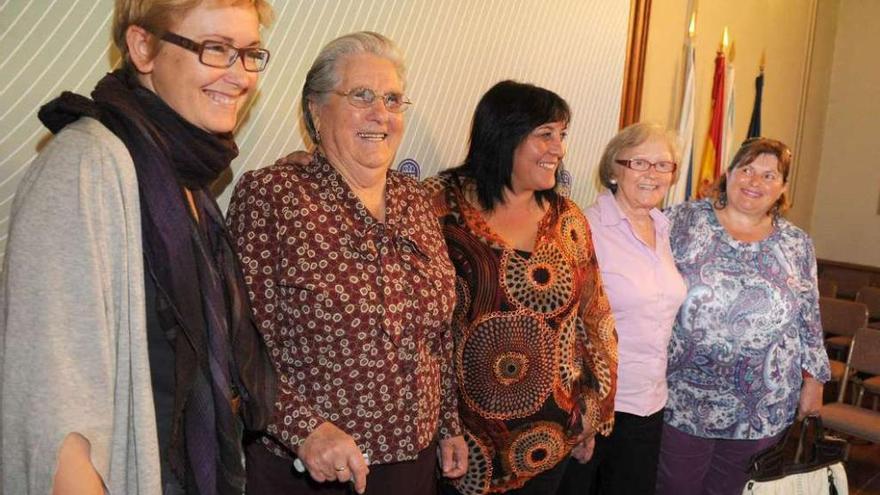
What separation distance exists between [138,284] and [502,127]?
1.27m

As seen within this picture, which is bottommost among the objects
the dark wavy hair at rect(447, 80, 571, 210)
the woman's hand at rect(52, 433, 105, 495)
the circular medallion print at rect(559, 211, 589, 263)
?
the woman's hand at rect(52, 433, 105, 495)

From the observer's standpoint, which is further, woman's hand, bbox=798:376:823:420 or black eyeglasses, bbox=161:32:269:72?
woman's hand, bbox=798:376:823:420

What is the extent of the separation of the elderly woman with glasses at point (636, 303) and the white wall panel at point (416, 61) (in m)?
0.57

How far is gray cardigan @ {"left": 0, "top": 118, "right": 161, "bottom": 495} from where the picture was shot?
97 centimetres

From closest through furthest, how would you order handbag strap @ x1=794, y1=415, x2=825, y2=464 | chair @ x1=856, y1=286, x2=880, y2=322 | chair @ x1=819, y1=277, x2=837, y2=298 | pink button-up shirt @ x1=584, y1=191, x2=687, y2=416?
pink button-up shirt @ x1=584, y1=191, x2=687, y2=416
handbag strap @ x1=794, y1=415, x2=825, y2=464
chair @ x1=856, y1=286, x2=880, y2=322
chair @ x1=819, y1=277, x2=837, y2=298

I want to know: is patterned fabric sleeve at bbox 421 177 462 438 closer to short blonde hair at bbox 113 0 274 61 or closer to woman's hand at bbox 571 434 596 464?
woman's hand at bbox 571 434 596 464

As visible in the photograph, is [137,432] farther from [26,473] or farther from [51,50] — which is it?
[51,50]

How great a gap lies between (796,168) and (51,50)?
6.76 metres

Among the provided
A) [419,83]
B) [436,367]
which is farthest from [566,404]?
[419,83]

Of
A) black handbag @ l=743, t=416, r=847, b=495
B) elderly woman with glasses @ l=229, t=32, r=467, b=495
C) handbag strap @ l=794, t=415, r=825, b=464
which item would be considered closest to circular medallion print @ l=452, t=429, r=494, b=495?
elderly woman with glasses @ l=229, t=32, r=467, b=495

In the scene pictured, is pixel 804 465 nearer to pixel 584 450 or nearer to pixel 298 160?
pixel 584 450

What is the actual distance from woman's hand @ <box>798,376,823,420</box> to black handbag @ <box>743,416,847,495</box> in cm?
3

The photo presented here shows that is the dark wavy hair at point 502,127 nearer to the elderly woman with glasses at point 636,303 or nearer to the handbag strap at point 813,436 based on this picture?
the elderly woman with glasses at point 636,303

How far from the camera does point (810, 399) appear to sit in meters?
2.84
